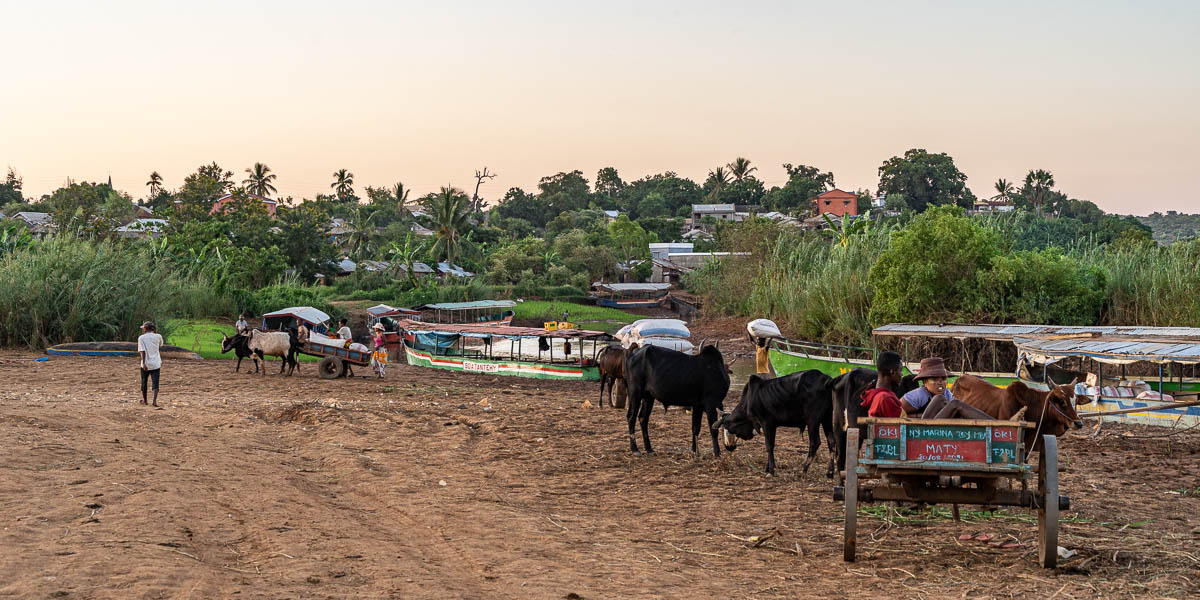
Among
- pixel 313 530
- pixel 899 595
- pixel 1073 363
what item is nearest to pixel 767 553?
pixel 899 595

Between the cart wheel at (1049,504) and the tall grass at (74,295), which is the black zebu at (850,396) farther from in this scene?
the tall grass at (74,295)

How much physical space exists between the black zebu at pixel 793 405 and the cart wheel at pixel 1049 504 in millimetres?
3886

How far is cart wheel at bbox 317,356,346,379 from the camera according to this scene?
2352cm

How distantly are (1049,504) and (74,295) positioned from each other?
29.2m

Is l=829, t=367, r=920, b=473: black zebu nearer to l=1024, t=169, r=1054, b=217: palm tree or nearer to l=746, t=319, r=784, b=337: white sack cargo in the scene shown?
l=746, t=319, r=784, b=337: white sack cargo

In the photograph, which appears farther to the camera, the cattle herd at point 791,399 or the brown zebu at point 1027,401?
the cattle herd at point 791,399

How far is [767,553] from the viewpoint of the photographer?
7770 mm

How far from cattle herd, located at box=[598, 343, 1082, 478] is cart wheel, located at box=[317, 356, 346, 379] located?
12.1 m

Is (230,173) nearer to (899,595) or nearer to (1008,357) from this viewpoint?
(1008,357)

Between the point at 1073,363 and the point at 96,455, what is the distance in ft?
65.6

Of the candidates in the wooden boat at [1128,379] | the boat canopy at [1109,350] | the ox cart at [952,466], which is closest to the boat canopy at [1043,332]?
the wooden boat at [1128,379]

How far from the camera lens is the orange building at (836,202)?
320 feet

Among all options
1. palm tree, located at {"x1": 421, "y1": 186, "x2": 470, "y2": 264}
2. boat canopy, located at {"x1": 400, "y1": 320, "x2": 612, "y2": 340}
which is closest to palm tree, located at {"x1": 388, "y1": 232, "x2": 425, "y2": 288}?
palm tree, located at {"x1": 421, "y1": 186, "x2": 470, "y2": 264}

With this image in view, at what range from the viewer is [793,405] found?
36.6 ft
